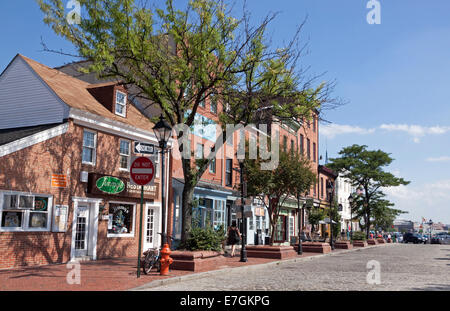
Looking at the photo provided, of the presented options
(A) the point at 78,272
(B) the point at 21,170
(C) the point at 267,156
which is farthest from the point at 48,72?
(C) the point at 267,156

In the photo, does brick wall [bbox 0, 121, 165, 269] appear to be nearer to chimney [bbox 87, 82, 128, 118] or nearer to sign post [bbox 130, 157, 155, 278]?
chimney [bbox 87, 82, 128, 118]

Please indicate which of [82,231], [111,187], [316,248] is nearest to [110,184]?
[111,187]

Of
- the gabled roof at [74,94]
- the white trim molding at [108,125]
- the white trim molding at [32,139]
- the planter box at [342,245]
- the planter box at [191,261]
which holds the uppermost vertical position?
the gabled roof at [74,94]

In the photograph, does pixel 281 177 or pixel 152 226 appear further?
pixel 281 177

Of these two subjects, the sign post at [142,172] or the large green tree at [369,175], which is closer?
the sign post at [142,172]

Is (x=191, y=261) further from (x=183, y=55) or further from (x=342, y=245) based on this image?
(x=342, y=245)

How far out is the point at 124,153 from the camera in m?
19.9

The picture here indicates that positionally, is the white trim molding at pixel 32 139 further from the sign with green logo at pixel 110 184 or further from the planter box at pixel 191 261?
the planter box at pixel 191 261

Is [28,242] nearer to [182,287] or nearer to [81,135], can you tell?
[81,135]

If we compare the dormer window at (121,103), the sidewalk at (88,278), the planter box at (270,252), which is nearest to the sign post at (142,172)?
the sidewalk at (88,278)

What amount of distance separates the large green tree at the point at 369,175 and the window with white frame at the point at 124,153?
39.8 meters

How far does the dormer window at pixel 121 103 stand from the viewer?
69.7 feet

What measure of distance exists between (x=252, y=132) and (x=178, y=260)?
783 inches

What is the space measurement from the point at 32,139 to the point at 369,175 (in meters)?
46.1
